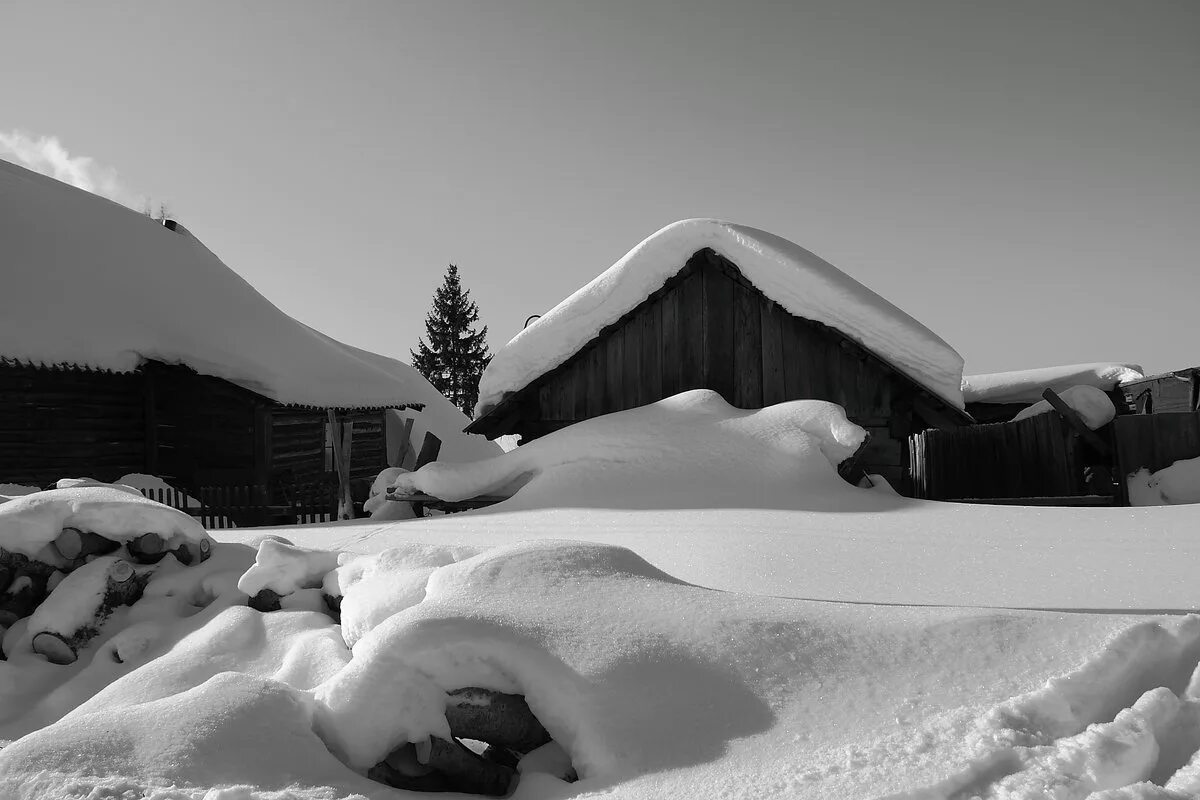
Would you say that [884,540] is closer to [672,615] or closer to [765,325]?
[672,615]

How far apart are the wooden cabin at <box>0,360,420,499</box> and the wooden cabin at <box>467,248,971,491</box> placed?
8.30 metres

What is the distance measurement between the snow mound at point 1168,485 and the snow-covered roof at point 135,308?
14285 mm

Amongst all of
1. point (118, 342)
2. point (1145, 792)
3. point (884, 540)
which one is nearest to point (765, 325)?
point (884, 540)

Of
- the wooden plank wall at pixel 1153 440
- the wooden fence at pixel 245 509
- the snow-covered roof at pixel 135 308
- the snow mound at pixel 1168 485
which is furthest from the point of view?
the snow-covered roof at pixel 135 308

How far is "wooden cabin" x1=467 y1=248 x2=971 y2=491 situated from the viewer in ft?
23.6

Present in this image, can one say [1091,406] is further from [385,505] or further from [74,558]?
[74,558]

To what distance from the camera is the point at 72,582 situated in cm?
372

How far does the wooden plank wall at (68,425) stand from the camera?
12.2m

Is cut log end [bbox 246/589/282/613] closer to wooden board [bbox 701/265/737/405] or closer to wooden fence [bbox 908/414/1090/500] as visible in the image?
wooden board [bbox 701/265/737/405]

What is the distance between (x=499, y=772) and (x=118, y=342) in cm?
1466

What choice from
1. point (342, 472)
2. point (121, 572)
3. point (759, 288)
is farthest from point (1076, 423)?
point (342, 472)

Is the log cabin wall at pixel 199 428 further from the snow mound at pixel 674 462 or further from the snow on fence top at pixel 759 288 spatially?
the snow mound at pixel 674 462

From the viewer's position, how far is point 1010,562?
3486 millimetres

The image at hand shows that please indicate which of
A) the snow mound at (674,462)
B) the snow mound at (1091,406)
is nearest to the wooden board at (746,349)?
the snow mound at (674,462)
